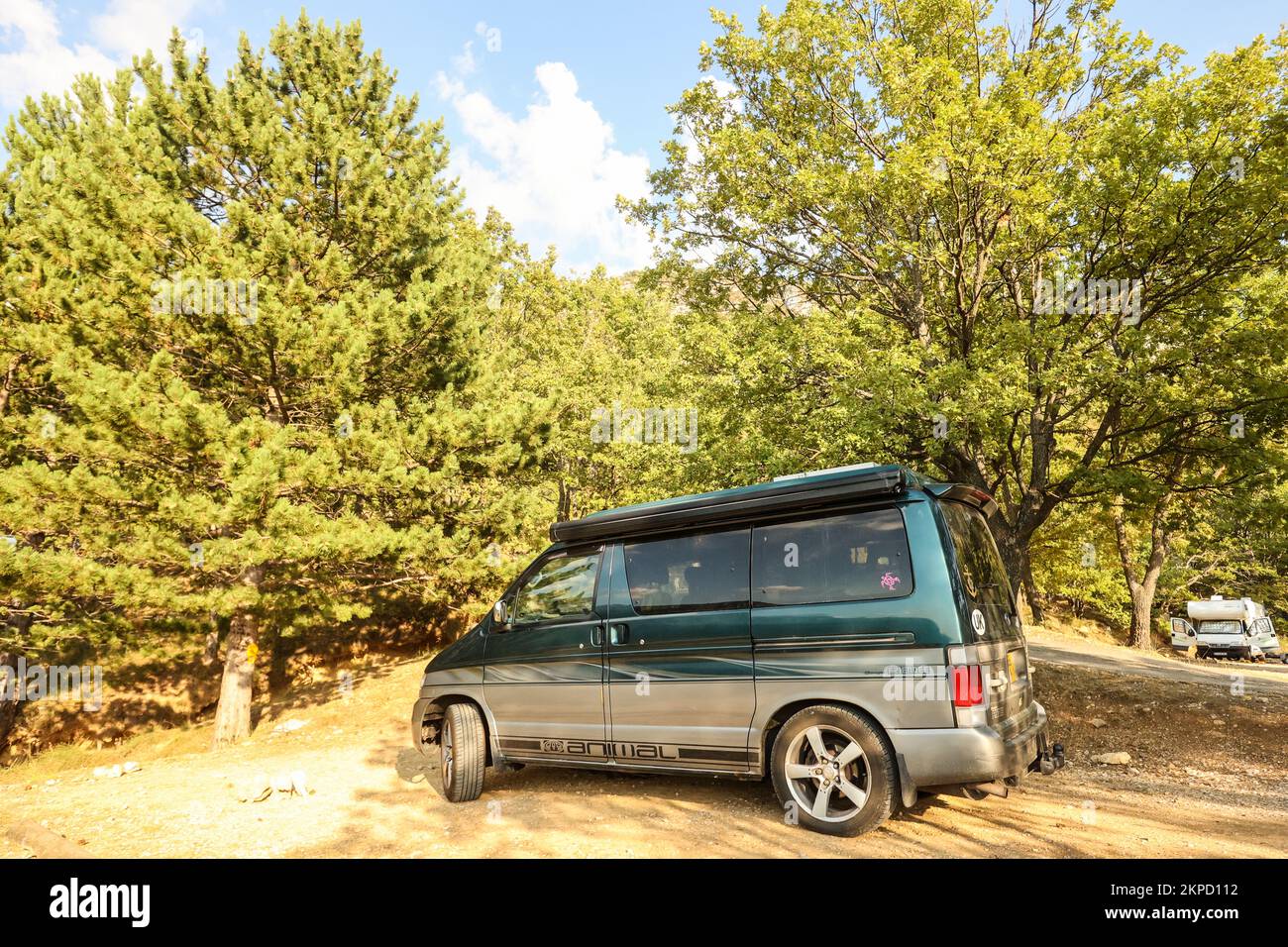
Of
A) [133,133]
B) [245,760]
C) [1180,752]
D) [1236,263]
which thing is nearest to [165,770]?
[245,760]

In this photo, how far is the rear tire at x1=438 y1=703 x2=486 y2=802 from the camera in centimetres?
597

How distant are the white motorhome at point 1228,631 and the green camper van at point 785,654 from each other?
28.4 m

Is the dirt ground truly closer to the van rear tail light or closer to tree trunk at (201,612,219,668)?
the van rear tail light

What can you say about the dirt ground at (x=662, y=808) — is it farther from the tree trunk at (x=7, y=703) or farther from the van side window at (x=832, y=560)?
the tree trunk at (x=7, y=703)

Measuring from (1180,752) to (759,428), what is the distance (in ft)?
22.0

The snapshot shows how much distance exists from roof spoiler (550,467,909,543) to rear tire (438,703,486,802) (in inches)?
69.8

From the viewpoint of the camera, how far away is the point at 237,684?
463 inches

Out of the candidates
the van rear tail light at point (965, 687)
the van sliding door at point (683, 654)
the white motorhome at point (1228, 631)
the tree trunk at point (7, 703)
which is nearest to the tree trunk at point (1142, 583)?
the white motorhome at point (1228, 631)

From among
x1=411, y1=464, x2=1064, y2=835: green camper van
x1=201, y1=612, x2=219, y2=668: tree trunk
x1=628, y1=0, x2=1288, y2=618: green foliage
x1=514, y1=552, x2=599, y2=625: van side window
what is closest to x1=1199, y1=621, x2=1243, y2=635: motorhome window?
x1=628, y1=0, x2=1288, y2=618: green foliage

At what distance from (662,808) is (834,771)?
1.53 meters

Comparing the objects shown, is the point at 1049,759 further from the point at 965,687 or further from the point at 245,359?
the point at 245,359

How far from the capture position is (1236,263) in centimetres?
931

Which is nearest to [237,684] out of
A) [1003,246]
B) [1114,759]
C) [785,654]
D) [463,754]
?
[463,754]
